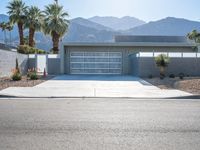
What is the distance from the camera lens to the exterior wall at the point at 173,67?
33219 millimetres

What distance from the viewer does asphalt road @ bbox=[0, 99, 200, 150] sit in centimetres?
689

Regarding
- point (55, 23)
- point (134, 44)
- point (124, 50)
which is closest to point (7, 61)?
point (124, 50)

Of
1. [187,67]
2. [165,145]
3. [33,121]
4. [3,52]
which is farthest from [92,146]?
[187,67]

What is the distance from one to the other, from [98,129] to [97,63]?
31.1 metres

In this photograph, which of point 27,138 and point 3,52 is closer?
point 27,138

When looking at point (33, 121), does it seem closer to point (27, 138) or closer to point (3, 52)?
point (27, 138)

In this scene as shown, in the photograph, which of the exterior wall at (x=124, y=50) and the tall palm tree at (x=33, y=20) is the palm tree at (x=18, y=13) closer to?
the tall palm tree at (x=33, y=20)

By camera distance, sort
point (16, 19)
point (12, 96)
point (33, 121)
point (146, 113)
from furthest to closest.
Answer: point (16, 19)
point (12, 96)
point (146, 113)
point (33, 121)

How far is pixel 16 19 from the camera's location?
5416 centimetres

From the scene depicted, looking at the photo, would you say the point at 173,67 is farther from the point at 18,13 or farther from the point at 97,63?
the point at 18,13

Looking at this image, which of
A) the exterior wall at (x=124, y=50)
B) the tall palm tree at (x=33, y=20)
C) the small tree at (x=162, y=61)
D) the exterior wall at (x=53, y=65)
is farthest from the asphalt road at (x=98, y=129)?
the tall palm tree at (x=33, y=20)

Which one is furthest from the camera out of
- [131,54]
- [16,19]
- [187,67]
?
[16,19]

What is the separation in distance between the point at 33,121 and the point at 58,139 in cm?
226

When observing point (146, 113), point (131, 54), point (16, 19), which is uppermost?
point (16, 19)
